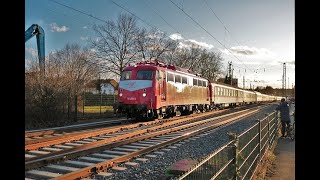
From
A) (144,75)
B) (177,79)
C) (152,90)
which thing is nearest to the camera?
(152,90)

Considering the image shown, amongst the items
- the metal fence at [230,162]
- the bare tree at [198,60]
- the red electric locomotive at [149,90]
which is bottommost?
the metal fence at [230,162]

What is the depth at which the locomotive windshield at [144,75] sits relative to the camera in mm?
17552

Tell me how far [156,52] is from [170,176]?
38.1m

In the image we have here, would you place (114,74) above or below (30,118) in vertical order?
above

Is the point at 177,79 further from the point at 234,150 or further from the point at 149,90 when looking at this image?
the point at 234,150

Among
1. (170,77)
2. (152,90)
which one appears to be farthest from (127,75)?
(170,77)

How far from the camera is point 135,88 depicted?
1773 cm

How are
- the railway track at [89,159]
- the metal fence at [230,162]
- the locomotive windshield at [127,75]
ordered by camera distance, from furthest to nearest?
the locomotive windshield at [127,75] < the railway track at [89,159] < the metal fence at [230,162]

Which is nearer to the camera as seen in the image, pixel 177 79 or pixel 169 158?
pixel 169 158

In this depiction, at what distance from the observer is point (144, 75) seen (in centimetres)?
1778

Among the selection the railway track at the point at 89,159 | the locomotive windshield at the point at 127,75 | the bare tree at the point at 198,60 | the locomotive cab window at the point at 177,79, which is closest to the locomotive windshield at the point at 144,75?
the locomotive windshield at the point at 127,75

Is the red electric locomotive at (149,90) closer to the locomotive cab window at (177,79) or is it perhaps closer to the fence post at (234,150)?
the locomotive cab window at (177,79)
